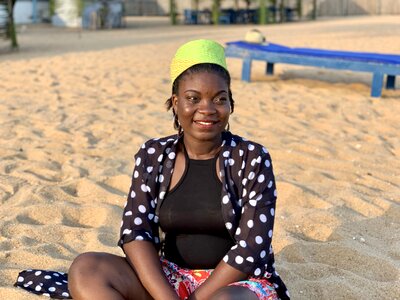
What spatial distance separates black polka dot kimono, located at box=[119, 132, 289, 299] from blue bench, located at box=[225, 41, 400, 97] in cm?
595

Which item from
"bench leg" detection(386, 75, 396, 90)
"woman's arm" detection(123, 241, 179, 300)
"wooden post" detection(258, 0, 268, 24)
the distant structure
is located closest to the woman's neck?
"woman's arm" detection(123, 241, 179, 300)

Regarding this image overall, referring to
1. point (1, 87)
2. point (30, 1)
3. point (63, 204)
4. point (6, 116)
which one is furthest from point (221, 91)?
point (30, 1)

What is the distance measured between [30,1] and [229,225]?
Result: 29.2 m

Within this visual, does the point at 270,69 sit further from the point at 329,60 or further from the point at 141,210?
the point at 141,210

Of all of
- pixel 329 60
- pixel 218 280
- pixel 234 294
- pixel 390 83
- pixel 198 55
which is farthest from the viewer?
pixel 390 83

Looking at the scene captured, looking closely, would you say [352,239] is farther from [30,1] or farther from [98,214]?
[30,1]

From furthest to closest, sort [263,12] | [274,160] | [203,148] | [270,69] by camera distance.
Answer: [263,12], [270,69], [274,160], [203,148]

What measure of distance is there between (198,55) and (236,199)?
0.57 meters

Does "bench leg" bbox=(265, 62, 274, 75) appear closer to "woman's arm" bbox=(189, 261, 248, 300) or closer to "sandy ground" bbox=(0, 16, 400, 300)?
"sandy ground" bbox=(0, 16, 400, 300)

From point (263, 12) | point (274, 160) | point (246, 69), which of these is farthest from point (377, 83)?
point (263, 12)

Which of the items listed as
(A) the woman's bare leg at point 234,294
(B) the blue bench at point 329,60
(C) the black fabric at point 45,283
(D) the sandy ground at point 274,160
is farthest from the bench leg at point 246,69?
(A) the woman's bare leg at point 234,294

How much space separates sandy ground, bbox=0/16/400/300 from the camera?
10.2ft

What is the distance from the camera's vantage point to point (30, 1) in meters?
29.2

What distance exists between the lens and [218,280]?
2.17 m
